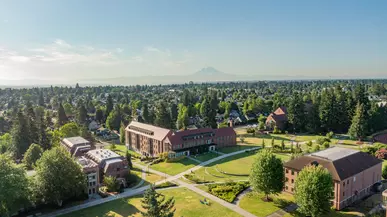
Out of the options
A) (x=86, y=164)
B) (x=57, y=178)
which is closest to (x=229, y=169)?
(x=86, y=164)

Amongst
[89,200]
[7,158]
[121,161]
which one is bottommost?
[89,200]

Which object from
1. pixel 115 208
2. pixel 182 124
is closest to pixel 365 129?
pixel 182 124

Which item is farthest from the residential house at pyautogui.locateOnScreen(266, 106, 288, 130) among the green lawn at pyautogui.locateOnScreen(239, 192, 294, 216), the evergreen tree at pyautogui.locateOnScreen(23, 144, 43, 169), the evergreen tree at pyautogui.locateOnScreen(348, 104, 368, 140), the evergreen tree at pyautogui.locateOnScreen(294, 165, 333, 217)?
the evergreen tree at pyautogui.locateOnScreen(23, 144, 43, 169)

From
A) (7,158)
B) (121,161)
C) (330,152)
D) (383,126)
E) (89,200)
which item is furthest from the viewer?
(383,126)

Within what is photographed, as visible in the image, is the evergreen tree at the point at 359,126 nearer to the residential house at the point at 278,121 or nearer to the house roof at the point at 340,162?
the residential house at the point at 278,121

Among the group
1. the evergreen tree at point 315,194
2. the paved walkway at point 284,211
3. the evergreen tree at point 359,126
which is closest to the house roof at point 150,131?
the paved walkway at point 284,211

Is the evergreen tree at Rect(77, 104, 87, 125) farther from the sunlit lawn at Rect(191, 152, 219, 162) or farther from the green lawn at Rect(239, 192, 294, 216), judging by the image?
the green lawn at Rect(239, 192, 294, 216)

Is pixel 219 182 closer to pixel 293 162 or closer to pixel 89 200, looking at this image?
pixel 293 162
